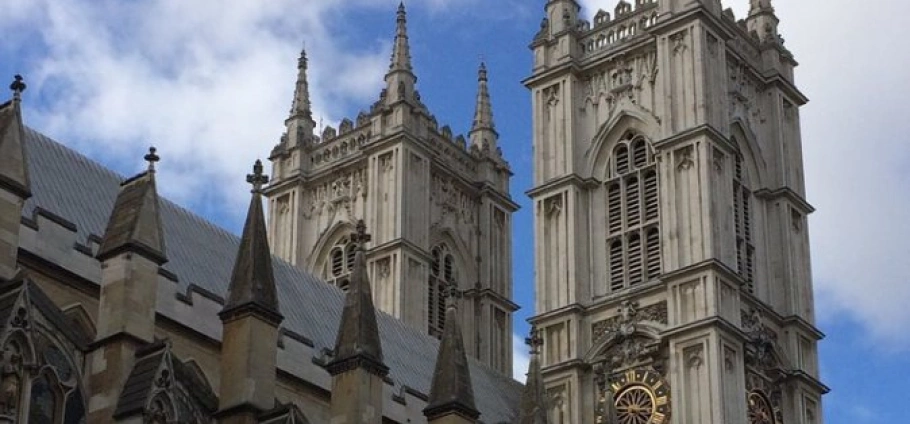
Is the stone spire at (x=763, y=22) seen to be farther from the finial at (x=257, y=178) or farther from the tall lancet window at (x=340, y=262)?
the finial at (x=257, y=178)

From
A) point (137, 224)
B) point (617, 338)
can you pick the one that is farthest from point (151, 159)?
point (617, 338)

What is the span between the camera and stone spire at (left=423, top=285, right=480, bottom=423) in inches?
1266

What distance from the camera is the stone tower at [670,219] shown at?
40469mm

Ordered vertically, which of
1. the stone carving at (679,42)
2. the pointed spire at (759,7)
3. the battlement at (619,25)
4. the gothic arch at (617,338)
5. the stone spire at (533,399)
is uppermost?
the pointed spire at (759,7)

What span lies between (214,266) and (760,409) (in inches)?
503

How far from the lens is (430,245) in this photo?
4756 centimetres

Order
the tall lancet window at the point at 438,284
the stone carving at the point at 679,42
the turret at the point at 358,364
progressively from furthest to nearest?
1. the tall lancet window at the point at 438,284
2. the stone carving at the point at 679,42
3. the turret at the point at 358,364

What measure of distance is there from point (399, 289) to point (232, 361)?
1672 cm

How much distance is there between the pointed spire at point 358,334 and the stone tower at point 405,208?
47.6ft

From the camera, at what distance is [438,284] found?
47719 mm

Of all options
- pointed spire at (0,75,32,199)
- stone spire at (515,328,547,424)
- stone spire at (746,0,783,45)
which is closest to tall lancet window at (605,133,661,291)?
stone spire at (746,0,783,45)

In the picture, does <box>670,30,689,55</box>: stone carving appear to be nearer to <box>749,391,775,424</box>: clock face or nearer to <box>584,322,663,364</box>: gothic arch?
<box>584,322,663,364</box>: gothic arch

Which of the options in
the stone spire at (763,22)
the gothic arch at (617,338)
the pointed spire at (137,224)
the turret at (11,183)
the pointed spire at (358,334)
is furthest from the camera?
the stone spire at (763,22)

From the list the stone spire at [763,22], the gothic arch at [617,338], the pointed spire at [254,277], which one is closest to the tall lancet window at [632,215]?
the gothic arch at [617,338]
